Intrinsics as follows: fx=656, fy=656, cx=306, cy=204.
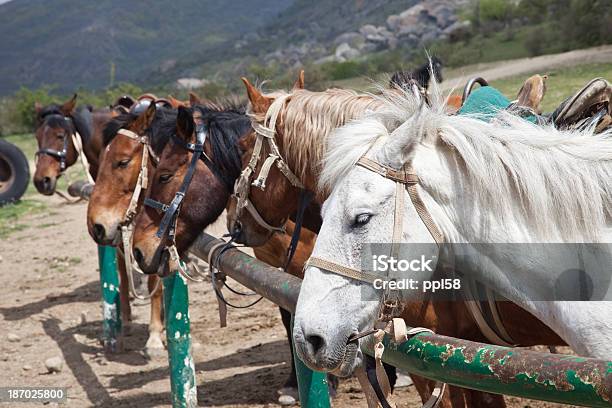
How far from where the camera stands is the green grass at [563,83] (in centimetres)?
1067

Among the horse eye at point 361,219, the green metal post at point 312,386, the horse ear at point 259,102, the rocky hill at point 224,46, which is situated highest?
the rocky hill at point 224,46

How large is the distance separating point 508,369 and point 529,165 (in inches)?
30.0

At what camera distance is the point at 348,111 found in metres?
3.06

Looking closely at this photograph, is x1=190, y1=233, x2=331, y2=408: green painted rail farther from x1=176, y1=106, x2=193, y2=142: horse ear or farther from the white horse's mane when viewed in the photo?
x1=176, y1=106, x2=193, y2=142: horse ear

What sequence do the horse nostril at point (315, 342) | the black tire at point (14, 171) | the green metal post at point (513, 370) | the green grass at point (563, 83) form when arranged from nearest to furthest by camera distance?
the green metal post at point (513, 370) → the horse nostril at point (315, 342) → the green grass at point (563, 83) → the black tire at point (14, 171)

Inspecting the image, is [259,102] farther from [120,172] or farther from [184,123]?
[120,172]

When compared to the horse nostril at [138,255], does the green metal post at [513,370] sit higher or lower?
higher

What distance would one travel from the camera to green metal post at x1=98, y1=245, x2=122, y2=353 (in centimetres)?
553

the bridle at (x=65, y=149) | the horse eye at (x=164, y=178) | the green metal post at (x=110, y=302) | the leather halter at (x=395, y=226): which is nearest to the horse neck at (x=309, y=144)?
the horse eye at (x=164, y=178)

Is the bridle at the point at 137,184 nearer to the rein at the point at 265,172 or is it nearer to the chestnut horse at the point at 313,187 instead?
the chestnut horse at the point at 313,187

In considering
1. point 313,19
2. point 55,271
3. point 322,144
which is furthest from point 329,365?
point 313,19

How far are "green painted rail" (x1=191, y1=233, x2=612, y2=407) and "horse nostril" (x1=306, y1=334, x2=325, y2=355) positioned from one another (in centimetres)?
18

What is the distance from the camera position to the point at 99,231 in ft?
15.0

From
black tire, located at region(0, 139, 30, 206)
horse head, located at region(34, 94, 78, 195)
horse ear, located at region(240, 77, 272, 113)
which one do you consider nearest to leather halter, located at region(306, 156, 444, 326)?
horse ear, located at region(240, 77, 272, 113)
